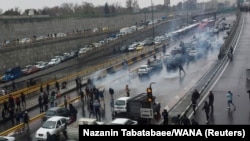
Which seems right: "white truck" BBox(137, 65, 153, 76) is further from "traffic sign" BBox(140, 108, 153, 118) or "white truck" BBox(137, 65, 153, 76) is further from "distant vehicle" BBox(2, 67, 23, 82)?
"traffic sign" BBox(140, 108, 153, 118)

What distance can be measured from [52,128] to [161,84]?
15.4 m

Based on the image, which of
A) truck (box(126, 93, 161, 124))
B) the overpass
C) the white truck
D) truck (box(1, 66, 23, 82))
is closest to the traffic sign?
truck (box(126, 93, 161, 124))

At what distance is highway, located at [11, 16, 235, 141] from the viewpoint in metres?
26.7

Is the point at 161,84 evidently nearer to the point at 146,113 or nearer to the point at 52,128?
the point at 146,113

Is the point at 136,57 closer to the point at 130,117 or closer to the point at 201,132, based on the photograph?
the point at 130,117

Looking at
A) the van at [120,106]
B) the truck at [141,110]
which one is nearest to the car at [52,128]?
the truck at [141,110]

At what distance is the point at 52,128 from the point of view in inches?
825

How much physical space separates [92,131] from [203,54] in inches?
1613

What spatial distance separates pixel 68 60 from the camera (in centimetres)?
5341

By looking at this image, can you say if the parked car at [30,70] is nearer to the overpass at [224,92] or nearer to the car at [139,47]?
the car at [139,47]

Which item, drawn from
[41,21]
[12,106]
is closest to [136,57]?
[41,21]

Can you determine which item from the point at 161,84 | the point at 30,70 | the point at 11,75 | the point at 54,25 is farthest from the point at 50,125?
the point at 54,25

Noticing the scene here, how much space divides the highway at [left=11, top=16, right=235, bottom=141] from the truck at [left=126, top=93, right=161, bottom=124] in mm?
2222

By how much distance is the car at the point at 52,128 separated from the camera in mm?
→ 20703
